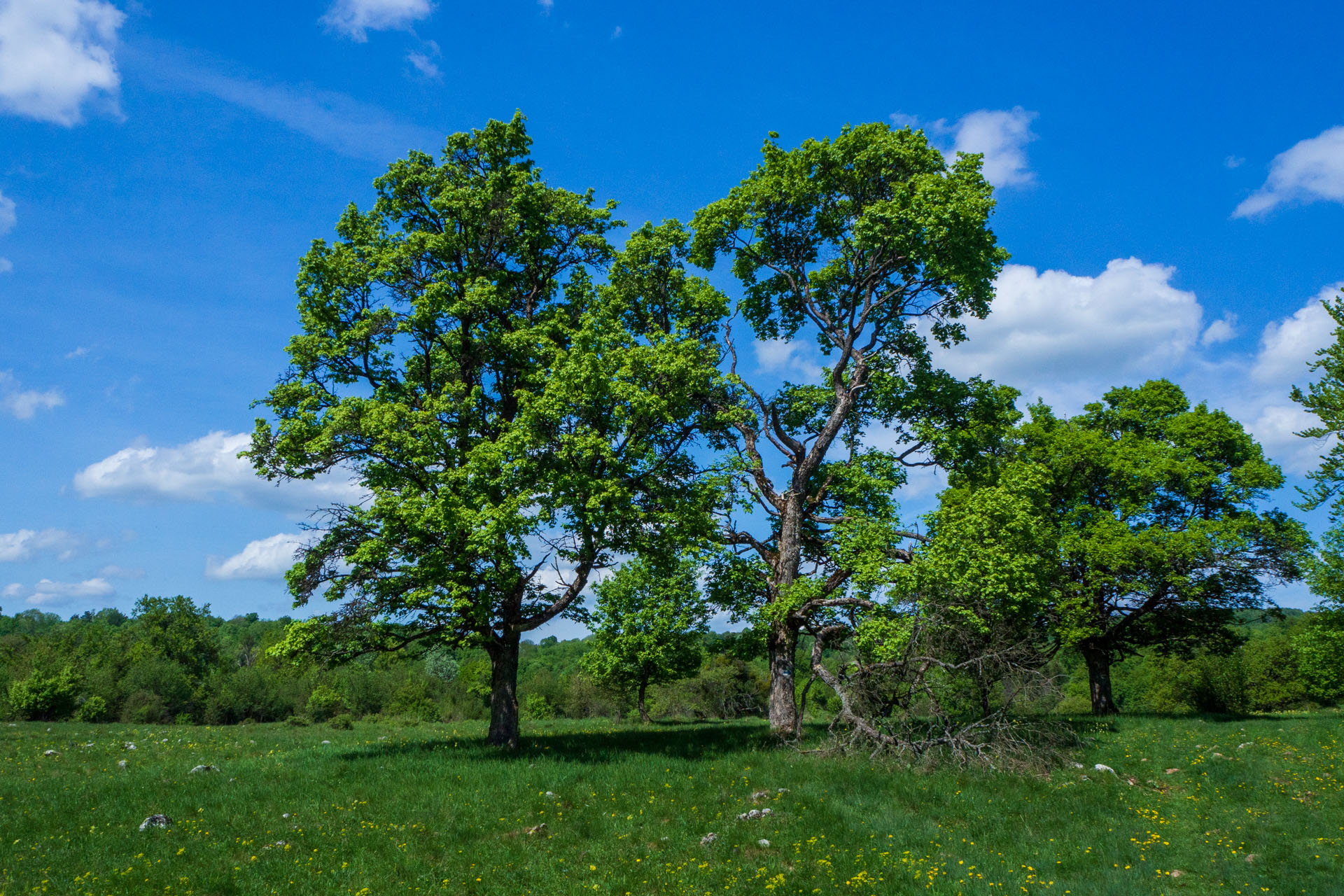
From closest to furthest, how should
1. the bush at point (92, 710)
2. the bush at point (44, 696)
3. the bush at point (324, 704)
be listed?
the bush at point (44, 696) < the bush at point (92, 710) < the bush at point (324, 704)

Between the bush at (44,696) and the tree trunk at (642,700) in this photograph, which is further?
the bush at (44,696)

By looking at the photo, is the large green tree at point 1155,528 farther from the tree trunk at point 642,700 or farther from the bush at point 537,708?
the bush at point 537,708

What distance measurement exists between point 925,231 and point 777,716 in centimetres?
1487

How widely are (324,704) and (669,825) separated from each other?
189 feet

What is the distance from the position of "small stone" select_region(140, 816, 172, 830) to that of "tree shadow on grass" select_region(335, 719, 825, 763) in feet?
19.5

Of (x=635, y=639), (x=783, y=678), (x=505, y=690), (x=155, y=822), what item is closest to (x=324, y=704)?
(x=635, y=639)

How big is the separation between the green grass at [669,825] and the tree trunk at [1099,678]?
13.1 metres

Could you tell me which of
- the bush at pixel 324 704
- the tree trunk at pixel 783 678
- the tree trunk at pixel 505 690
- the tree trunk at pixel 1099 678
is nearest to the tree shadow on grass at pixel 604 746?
the tree trunk at pixel 505 690

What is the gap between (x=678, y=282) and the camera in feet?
76.6

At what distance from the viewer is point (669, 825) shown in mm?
12844

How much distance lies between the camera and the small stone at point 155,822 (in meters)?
12.3

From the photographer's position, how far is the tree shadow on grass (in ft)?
59.3

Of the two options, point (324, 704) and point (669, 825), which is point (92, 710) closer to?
point (324, 704)

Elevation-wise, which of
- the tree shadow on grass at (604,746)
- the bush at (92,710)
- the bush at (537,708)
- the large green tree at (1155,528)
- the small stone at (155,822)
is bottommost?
the bush at (537,708)
